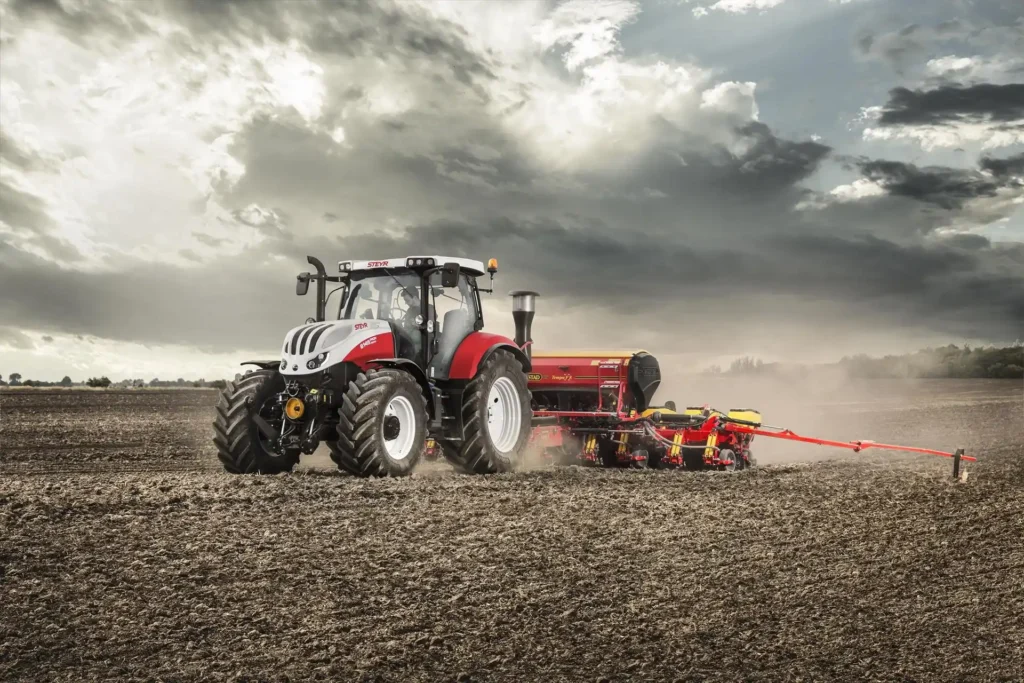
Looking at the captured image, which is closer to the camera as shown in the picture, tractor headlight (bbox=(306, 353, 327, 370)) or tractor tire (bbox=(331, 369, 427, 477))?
tractor tire (bbox=(331, 369, 427, 477))

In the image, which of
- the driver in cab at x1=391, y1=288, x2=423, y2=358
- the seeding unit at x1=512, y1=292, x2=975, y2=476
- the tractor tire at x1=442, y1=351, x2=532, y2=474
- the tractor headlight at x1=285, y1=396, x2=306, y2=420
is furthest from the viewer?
the seeding unit at x1=512, y1=292, x2=975, y2=476

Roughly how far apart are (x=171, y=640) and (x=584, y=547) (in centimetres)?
296

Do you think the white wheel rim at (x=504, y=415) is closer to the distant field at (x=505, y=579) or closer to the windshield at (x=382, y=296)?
the distant field at (x=505, y=579)

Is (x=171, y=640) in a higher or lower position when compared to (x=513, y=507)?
lower

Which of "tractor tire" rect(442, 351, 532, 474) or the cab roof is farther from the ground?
the cab roof

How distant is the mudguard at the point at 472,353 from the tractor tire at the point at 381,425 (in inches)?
28.4

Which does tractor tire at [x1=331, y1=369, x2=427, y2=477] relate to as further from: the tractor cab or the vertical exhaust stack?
the vertical exhaust stack

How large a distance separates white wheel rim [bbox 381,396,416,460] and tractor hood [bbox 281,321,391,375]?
2.47 ft

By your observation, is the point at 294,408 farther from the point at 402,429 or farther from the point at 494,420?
the point at 494,420

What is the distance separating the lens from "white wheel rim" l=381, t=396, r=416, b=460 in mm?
8867

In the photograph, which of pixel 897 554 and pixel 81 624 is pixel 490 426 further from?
pixel 81 624

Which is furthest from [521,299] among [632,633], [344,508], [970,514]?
[632,633]

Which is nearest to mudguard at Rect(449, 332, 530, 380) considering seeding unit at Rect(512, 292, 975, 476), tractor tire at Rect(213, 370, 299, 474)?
seeding unit at Rect(512, 292, 975, 476)

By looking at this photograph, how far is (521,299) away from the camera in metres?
12.0
